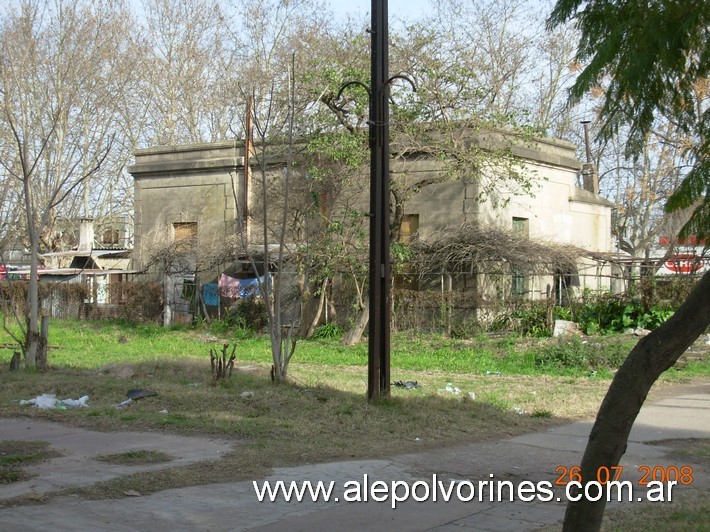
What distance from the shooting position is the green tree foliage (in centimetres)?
646

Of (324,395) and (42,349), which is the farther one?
(42,349)

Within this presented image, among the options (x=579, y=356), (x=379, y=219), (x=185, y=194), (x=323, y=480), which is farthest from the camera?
(x=185, y=194)

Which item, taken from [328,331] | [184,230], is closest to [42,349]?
[328,331]

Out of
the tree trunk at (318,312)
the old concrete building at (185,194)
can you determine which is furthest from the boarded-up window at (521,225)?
the old concrete building at (185,194)

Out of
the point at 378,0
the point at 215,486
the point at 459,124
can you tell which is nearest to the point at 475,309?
the point at 459,124

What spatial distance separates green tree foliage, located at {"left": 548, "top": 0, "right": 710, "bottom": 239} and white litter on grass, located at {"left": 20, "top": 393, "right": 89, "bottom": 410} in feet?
27.7

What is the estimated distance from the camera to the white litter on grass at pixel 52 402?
38.4ft

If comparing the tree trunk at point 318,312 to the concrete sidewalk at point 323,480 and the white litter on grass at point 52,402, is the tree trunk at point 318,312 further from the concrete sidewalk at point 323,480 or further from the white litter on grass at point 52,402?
the concrete sidewalk at point 323,480

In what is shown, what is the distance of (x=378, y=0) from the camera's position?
A: 37.5 feet

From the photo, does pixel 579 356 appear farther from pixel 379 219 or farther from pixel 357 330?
pixel 379 219

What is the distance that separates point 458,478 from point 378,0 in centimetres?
684

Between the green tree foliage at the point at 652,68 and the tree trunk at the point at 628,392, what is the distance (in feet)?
5.89

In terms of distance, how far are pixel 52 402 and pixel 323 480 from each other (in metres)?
5.92

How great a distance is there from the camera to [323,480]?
761 centimetres
